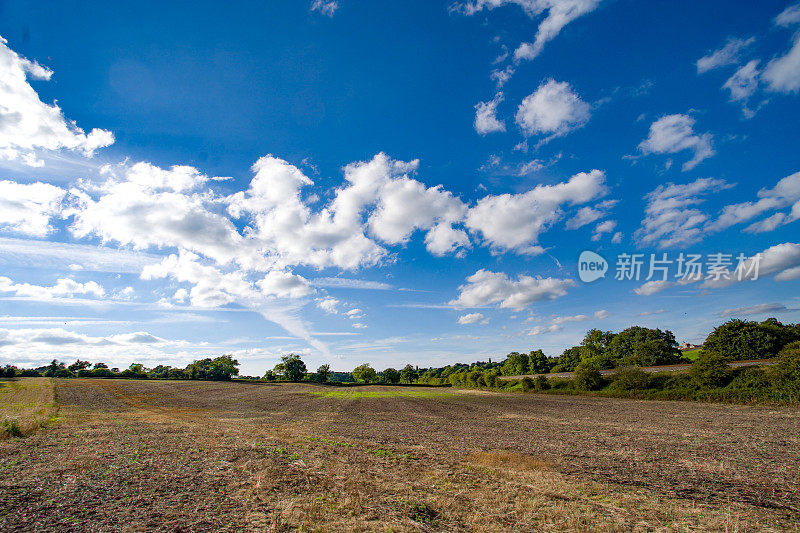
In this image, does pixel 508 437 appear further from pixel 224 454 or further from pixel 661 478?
pixel 224 454

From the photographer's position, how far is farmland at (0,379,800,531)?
877cm

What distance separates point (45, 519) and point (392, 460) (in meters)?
11.4

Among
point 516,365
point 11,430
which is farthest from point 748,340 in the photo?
point 11,430

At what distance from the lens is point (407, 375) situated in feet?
578

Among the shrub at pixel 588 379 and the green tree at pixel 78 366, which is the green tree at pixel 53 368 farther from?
the shrub at pixel 588 379

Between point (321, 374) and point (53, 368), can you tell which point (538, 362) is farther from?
point (53, 368)

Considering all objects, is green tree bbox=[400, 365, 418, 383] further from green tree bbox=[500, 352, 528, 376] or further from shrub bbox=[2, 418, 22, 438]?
shrub bbox=[2, 418, 22, 438]


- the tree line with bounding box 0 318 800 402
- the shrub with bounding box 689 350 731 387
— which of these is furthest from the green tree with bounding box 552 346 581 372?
the shrub with bounding box 689 350 731 387

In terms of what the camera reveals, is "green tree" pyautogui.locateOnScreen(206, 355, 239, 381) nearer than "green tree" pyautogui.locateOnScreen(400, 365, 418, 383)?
Yes

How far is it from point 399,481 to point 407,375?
563ft

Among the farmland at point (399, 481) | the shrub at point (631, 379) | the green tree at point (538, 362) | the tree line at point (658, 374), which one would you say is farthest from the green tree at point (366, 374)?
the farmland at point (399, 481)

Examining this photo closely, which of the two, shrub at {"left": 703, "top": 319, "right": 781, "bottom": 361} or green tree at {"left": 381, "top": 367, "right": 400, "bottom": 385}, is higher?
shrub at {"left": 703, "top": 319, "right": 781, "bottom": 361}

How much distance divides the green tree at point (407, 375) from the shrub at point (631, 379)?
131 m

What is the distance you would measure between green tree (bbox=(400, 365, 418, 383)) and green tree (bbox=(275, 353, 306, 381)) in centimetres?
5417
